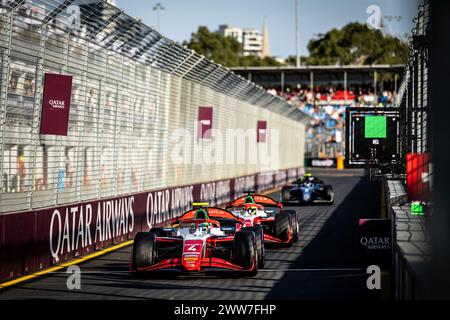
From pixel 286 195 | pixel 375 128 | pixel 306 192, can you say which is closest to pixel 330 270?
pixel 375 128

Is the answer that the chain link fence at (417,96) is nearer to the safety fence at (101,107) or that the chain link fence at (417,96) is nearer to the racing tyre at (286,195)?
the safety fence at (101,107)

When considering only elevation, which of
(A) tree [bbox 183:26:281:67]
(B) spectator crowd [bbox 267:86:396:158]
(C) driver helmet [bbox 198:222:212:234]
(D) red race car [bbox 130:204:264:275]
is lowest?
(D) red race car [bbox 130:204:264:275]

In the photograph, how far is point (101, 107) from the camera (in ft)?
59.8

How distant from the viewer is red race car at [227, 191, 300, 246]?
1652 cm

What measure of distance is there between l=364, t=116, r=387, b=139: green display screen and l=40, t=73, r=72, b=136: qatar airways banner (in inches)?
297

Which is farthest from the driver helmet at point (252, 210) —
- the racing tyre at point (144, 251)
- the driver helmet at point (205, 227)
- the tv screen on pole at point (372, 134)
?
the racing tyre at point (144, 251)

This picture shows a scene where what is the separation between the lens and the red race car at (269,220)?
1652 cm

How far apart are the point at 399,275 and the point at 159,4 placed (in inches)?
3238

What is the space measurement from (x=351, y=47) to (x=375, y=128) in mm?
104259

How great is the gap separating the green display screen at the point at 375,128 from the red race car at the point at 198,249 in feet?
22.8

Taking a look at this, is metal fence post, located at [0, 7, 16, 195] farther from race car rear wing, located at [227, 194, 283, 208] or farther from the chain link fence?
race car rear wing, located at [227, 194, 283, 208]

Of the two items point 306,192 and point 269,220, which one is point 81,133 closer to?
point 269,220
